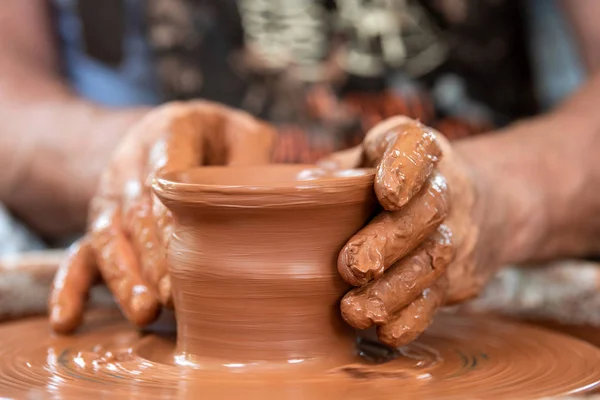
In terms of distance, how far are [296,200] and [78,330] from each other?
0.44m

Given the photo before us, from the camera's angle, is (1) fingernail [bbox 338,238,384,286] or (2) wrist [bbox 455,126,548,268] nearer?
(1) fingernail [bbox 338,238,384,286]

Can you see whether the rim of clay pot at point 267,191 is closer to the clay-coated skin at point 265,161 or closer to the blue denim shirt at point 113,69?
the clay-coated skin at point 265,161

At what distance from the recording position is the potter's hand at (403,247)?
2.76ft

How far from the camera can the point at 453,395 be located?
772 millimetres

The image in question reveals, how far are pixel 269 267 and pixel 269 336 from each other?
8 centimetres

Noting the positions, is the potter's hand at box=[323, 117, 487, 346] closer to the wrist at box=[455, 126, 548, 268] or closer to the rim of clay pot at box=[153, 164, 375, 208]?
the rim of clay pot at box=[153, 164, 375, 208]

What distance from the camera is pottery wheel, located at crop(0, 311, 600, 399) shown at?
0.79 m

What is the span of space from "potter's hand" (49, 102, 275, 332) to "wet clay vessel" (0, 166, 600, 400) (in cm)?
8

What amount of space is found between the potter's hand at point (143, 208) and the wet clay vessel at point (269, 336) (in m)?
0.08

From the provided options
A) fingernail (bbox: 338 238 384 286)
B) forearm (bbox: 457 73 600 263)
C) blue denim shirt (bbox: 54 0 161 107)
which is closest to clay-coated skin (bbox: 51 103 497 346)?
fingernail (bbox: 338 238 384 286)

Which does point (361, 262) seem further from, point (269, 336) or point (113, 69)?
point (113, 69)

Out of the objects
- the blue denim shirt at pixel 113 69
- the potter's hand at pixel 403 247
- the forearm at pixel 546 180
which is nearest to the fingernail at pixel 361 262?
the potter's hand at pixel 403 247

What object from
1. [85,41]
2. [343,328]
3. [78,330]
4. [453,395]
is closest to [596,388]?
[453,395]

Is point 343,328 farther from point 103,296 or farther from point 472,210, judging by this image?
point 103,296
